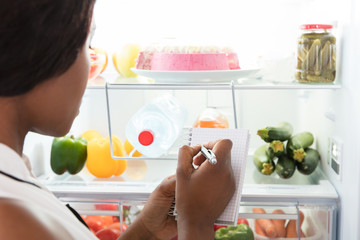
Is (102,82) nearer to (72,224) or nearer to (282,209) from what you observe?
(282,209)

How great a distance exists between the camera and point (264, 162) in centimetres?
159

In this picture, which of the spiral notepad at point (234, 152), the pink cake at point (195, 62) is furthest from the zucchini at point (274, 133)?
the spiral notepad at point (234, 152)

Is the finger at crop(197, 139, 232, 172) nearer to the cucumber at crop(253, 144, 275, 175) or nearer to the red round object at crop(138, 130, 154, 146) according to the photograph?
the red round object at crop(138, 130, 154, 146)

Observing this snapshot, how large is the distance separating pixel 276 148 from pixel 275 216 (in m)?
0.23

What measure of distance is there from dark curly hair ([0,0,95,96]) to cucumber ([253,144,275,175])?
1124 mm

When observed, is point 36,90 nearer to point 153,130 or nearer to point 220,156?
point 220,156

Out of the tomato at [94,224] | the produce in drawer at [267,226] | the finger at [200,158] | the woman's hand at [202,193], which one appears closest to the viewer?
the woman's hand at [202,193]

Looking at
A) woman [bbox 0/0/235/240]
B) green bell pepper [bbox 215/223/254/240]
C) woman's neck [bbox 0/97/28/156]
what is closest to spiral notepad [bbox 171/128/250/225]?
woman [bbox 0/0/235/240]

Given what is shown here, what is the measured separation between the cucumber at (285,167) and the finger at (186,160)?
722 mm

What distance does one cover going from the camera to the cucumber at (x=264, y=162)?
1.58 m

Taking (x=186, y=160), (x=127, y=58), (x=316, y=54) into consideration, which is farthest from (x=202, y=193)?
(x=127, y=58)

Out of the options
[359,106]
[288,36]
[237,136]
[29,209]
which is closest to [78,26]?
[29,209]

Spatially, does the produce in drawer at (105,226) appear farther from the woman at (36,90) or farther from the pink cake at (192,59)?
the woman at (36,90)

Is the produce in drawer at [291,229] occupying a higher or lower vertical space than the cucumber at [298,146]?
lower
